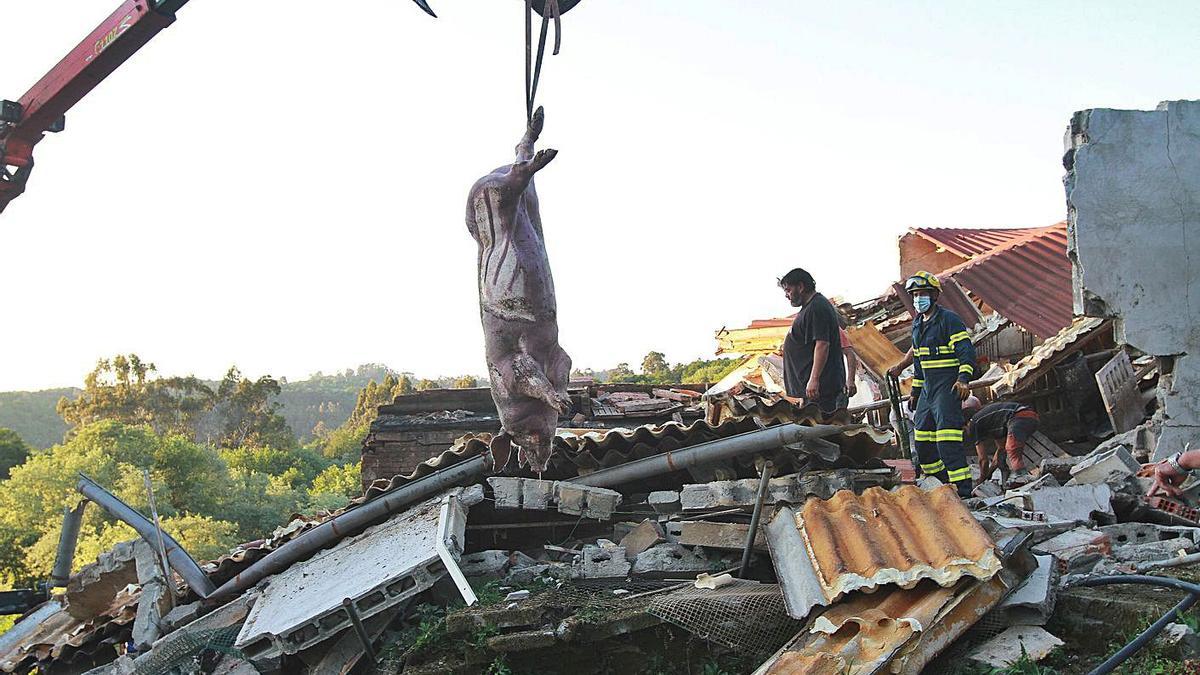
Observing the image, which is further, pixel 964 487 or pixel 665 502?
pixel 964 487

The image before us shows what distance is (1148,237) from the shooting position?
9031mm

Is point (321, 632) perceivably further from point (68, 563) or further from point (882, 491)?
point (68, 563)

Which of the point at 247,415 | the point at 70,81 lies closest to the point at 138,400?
the point at 247,415

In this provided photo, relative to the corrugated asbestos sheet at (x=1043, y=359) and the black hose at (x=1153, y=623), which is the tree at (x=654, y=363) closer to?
the corrugated asbestos sheet at (x=1043, y=359)

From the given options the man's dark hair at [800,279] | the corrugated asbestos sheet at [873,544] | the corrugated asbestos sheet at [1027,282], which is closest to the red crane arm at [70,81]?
the man's dark hair at [800,279]

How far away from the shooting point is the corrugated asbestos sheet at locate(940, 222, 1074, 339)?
12891 mm

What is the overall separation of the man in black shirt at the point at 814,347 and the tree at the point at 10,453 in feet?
131

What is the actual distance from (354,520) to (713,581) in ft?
9.76

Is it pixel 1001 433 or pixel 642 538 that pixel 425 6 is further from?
pixel 1001 433

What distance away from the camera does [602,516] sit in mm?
6707

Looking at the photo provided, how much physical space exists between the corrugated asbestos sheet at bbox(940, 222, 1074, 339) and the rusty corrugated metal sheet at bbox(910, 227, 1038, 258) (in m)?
0.68

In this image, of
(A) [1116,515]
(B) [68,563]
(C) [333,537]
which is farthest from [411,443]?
(A) [1116,515]

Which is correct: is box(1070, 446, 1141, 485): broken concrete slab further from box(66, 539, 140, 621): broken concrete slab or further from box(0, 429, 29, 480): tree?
box(0, 429, 29, 480): tree

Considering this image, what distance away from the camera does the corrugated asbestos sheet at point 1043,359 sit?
11625mm
